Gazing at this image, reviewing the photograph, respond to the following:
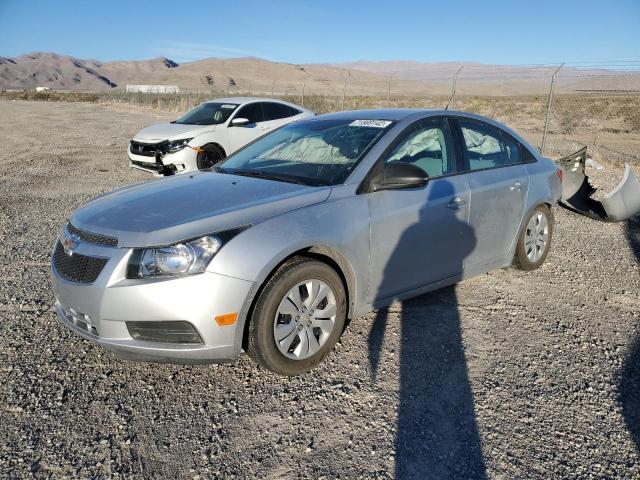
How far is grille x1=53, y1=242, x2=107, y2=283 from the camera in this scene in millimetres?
3104

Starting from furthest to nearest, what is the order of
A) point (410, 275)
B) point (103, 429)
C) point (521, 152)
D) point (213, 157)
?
point (213, 157), point (521, 152), point (410, 275), point (103, 429)

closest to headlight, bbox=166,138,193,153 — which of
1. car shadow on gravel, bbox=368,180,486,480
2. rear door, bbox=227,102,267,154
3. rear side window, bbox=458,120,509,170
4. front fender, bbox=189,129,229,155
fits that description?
front fender, bbox=189,129,229,155

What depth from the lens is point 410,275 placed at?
13.2 ft

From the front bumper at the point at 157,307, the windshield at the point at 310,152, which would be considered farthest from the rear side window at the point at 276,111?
the front bumper at the point at 157,307

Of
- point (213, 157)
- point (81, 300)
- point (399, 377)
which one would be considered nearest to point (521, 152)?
point (399, 377)

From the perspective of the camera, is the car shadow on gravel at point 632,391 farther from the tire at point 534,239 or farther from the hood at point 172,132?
the hood at point 172,132

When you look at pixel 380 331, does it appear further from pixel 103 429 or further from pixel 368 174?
pixel 103 429

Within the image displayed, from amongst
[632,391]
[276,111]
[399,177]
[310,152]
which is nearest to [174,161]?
[276,111]

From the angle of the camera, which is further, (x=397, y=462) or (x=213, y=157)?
(x=213, y=157)

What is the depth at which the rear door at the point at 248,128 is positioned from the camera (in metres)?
10.4

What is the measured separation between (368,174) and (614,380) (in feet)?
6.94

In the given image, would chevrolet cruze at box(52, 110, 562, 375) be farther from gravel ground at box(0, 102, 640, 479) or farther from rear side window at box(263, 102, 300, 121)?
rear side window at box(263, 102, 300, 121)

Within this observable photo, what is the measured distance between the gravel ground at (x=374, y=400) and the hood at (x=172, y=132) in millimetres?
5145

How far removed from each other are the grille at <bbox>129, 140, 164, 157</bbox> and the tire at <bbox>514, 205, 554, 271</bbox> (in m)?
6.76
